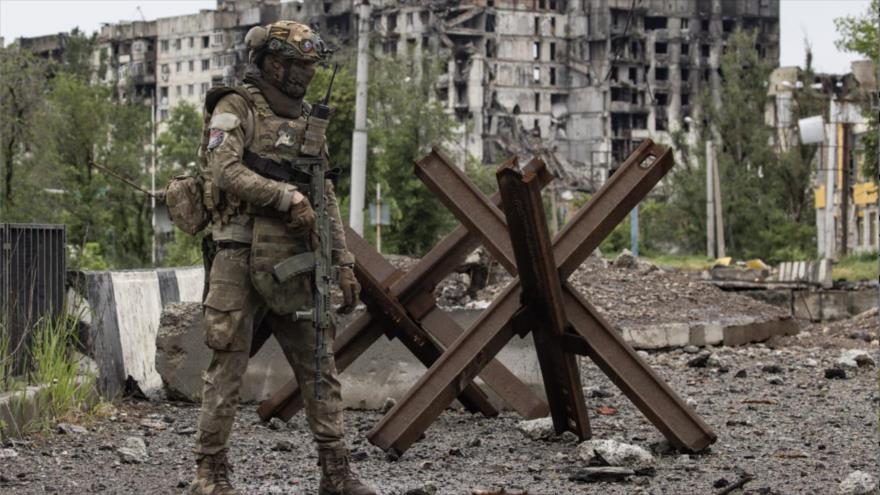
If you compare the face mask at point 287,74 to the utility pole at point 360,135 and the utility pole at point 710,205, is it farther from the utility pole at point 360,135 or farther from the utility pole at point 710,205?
the utility pole at point 710,205

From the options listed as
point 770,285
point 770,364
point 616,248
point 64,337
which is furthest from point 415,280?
point 616,248

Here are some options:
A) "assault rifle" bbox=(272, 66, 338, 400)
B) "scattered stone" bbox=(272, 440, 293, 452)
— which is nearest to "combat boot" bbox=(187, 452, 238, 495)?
"assault rifle" bbox=(272, 66, 338, 400)

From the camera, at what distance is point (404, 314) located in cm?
955

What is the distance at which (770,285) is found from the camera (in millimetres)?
31406

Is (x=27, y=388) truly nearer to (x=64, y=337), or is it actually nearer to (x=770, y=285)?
(x=64, y=337)

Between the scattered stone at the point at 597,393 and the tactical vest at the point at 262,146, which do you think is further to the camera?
the scattered stone at the point at 597,393

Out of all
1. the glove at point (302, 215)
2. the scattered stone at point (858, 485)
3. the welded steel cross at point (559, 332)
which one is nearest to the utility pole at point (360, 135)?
the welded steel cross at point (559, 332)

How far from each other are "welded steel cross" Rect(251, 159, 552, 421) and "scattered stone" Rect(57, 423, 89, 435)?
1064 millimetres

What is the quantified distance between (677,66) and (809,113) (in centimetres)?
6711

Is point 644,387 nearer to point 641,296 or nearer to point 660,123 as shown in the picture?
point 641,296

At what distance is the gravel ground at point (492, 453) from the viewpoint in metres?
7.70

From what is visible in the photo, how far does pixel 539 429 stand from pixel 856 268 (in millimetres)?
33845

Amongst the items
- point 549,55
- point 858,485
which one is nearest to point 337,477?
point 858,485

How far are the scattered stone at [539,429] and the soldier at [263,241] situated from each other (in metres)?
2.18
